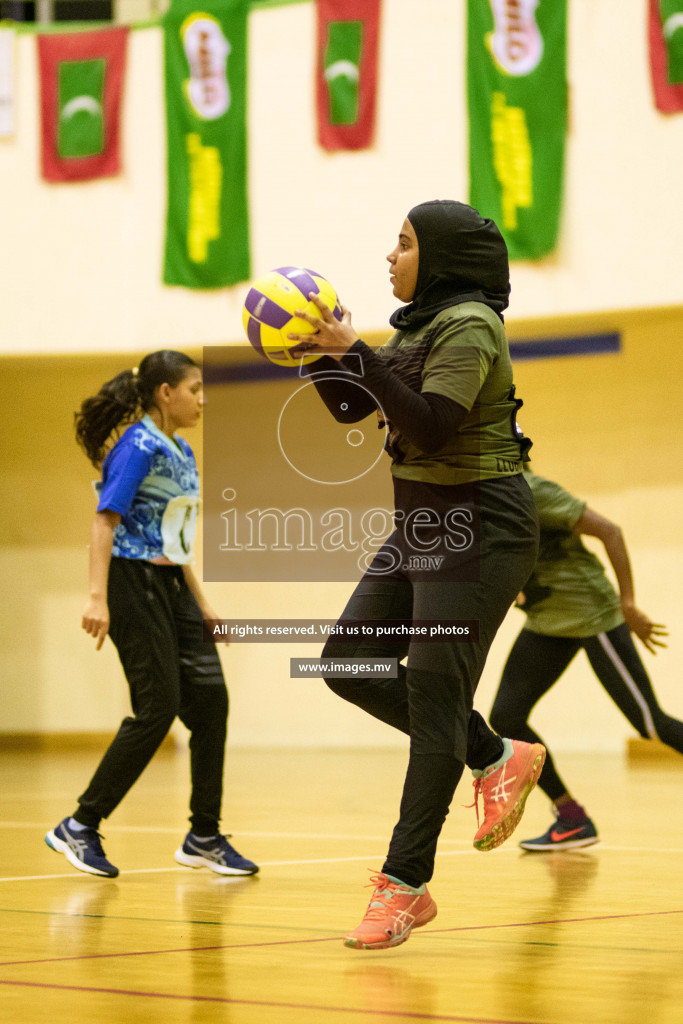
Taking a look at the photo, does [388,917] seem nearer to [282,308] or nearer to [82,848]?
[282,308]

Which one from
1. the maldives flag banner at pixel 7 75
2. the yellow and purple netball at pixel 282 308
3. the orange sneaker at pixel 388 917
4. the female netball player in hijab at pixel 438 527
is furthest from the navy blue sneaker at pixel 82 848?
the maldives flag banner at pixel 7 75

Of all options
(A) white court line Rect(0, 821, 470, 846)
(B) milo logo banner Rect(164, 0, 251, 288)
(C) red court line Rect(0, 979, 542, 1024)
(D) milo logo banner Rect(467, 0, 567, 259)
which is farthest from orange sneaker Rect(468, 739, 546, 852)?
(B) milo logo banner Rect(164, 0, 251, 288)

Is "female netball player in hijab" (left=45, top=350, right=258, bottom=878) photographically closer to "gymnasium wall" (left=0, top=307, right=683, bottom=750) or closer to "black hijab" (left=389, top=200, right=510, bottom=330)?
"black hijab" (left=389, top=200, right=510, bottom=330)

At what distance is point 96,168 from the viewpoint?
11688mm

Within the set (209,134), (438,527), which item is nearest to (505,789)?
(438,527)

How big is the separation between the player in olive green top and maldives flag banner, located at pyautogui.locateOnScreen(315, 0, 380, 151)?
5.93m

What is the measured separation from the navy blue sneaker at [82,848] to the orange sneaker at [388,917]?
1.72 meters

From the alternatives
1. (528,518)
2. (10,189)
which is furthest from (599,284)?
(528,518)

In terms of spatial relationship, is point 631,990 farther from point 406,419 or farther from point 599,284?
point 599,284

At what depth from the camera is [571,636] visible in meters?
5.70

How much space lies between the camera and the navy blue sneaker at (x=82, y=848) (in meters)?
4.69

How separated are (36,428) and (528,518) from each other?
10533 millimetres

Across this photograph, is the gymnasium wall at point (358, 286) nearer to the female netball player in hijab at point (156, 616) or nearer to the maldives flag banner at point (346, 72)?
the maldives flag banner at point (346, 72)

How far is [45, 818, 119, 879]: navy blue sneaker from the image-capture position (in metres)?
4.69
